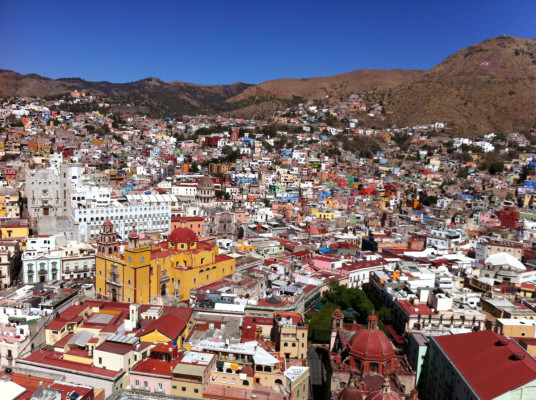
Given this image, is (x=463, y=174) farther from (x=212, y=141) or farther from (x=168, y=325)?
(x=168, y=325)

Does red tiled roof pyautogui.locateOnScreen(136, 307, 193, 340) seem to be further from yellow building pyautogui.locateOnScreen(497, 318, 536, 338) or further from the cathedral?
yellow building pyautogui.locateOnScreen(497, 318, 536, 338)

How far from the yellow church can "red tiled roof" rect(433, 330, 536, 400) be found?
54.2 feet

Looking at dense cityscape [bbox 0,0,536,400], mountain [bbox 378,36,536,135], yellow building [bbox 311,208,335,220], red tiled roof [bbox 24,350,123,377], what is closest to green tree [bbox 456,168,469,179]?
dense cityscape [bbox 0,0,536,400]

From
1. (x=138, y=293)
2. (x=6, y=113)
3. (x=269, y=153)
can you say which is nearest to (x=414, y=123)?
(x=269, y=153)

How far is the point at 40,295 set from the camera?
28781mm

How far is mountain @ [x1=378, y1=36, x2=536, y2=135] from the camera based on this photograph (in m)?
125

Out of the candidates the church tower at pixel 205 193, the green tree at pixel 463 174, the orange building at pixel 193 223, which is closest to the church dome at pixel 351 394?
the orange building at pixel 193 223

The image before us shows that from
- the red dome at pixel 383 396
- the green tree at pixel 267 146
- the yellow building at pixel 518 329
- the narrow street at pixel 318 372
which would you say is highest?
the green tree at pixel 267 146

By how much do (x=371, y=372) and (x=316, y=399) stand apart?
471 centimetres

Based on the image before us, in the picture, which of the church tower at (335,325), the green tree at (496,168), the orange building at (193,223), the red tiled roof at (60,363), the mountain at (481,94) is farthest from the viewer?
the mountain at (481,94)

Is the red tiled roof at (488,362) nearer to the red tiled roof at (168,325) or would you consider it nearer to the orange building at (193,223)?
the red tiled roof at (168,325)

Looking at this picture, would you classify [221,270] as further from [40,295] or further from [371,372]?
[371,372]

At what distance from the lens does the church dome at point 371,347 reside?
69.3ft

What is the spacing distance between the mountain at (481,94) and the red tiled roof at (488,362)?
359 feet
